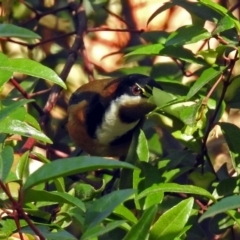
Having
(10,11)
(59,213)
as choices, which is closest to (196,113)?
(59,213)

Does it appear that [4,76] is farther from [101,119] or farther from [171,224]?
[101,119]

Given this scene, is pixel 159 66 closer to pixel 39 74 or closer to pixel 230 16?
pixel 230 16

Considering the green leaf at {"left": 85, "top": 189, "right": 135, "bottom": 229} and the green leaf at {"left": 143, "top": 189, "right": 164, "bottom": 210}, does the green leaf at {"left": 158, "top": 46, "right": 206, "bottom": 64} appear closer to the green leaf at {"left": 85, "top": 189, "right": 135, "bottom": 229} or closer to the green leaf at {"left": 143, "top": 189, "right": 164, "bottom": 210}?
the green leaf at {"left": 143, "top": 189, "right": 164, "bottom": 210}

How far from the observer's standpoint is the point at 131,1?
229 cm

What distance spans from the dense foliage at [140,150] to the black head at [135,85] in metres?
0.07

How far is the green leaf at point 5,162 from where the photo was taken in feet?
3.33

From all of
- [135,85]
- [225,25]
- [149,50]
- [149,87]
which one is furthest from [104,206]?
[135,85]

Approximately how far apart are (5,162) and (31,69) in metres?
0.20

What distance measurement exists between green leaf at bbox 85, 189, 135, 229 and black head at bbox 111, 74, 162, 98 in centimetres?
72

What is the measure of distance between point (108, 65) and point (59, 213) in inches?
42.0

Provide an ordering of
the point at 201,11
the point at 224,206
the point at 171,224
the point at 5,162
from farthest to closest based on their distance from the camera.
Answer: the point at 201,11, the point at 171,224, the point at 5,162, the point at 224,206

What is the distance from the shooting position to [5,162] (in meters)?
1.04

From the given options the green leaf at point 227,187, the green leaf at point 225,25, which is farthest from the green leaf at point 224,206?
the green leaf at point 227,187

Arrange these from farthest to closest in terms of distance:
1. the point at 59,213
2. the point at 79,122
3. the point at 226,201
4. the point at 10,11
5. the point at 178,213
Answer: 1. the point at 79,122
2. the point at 10,11
3. the point at 59,213
4. the point at 178,213
5. the point at 226,201
